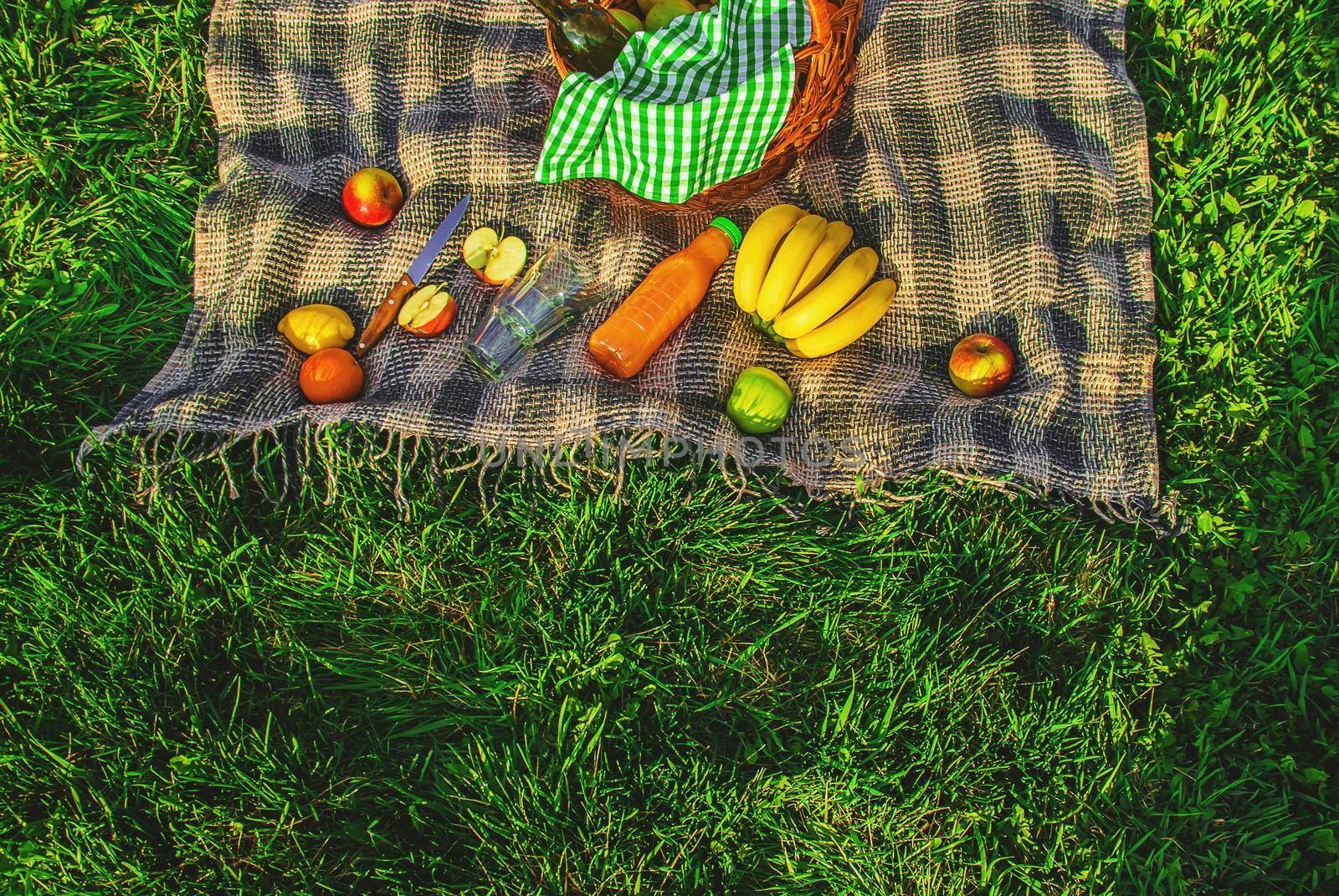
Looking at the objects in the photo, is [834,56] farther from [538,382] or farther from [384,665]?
[384,665]

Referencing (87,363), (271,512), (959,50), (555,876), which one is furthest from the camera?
(959,50)

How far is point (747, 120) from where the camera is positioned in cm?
205

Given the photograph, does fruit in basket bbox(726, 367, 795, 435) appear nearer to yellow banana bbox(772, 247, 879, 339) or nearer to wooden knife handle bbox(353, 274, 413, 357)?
yellow banana bbox(772, 247, 879, 339)

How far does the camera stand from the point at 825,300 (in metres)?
2.07

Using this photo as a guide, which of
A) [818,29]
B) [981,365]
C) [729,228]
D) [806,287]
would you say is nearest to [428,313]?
[729,228]

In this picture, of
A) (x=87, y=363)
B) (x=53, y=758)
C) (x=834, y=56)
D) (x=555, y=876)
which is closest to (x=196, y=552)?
(x=53, y=758)

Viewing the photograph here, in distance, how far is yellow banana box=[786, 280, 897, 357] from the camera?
82.9 inches

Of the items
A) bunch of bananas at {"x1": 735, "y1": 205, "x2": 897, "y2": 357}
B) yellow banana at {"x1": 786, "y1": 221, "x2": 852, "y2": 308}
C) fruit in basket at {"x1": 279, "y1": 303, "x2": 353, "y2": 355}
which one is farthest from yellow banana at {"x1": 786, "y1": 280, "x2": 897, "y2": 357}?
fruit in basket at {"x1": 279, "y1": 303, "x2": 353, "y2": 355}

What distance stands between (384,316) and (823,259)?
1138 millimetres

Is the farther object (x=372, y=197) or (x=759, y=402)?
(x=372, y=197)

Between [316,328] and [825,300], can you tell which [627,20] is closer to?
[825,300]

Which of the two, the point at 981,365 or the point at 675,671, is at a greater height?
the point at 981,365

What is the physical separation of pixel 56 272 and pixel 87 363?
341 millimetres

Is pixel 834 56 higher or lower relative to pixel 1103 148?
higher
